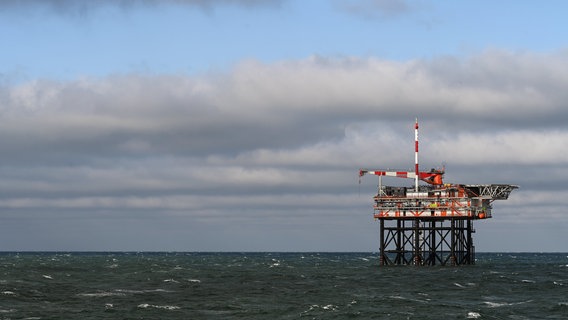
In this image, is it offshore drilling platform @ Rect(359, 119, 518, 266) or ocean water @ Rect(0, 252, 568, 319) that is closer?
ocean water @ Rect(0, 252, 568, 319)

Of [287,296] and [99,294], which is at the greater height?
[287,296]

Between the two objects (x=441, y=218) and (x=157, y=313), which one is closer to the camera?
(x=157, y=313)

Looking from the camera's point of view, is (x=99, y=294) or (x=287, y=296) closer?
(x=287, y=296)

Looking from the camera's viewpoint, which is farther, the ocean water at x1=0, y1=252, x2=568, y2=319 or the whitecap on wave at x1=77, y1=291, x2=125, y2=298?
the whitecap on wave at x1=77, y1=291, x2=125, y2=298

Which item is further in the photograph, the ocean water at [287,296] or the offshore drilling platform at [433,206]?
the offshore drilling platform at [433,206]

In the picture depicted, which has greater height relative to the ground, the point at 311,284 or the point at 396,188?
the point at 396,188

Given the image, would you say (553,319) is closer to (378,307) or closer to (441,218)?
(378,307)

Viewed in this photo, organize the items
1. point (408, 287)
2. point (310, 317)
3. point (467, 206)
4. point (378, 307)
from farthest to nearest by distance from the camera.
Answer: point (467, 206)
point (408, 287)
point (378, 307)
point (310, 317)

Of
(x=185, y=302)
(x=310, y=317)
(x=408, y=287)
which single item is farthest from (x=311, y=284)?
(x=310, y=317)

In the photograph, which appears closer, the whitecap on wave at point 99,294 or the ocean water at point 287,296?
the ocean water at point 287,296

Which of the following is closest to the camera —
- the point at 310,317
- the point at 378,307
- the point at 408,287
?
the point at 310,317

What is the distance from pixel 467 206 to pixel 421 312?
53.8 meters

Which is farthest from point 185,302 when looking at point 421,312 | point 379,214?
point 379,214

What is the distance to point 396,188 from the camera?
12338 centimetres
